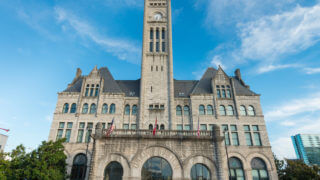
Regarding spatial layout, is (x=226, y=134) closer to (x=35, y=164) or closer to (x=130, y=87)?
(x=130, y=87)

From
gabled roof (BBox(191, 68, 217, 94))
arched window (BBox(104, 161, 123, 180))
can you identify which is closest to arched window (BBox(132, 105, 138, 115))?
gabled roof (BBox(191, 68, 217, 94))

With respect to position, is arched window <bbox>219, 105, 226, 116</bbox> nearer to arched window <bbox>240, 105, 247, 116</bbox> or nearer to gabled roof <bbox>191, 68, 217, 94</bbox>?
arched window <bbox>240, 105, 247, 116</bbox>

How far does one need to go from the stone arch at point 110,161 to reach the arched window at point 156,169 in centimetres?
176

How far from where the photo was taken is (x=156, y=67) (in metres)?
35.1

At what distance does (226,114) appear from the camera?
1256 inches

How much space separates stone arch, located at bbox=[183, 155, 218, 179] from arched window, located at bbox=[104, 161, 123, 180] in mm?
6906

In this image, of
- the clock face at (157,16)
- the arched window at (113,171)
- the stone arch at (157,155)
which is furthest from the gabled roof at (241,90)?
the arched window at (113,171)

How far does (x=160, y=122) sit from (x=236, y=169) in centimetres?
1331

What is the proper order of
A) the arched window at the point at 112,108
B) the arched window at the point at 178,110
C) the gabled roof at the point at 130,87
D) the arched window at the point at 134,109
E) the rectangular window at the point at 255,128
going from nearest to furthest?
the rectangular window at the point at 255,128 → the arched window at the point at 112,108 → the arched window at the point at 134,109 → the arched window at the point at 178,110 → the gabled roof at the point at 130,87

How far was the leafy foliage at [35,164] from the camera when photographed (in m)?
19.9

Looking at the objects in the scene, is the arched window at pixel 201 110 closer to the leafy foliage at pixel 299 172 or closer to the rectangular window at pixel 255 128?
the rectangular window at pixel 255 128

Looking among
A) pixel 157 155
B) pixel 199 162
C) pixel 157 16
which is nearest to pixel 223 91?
pixel 199 162

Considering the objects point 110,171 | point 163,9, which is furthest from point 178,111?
point 163,9

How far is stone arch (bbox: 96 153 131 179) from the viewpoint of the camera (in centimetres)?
1978
